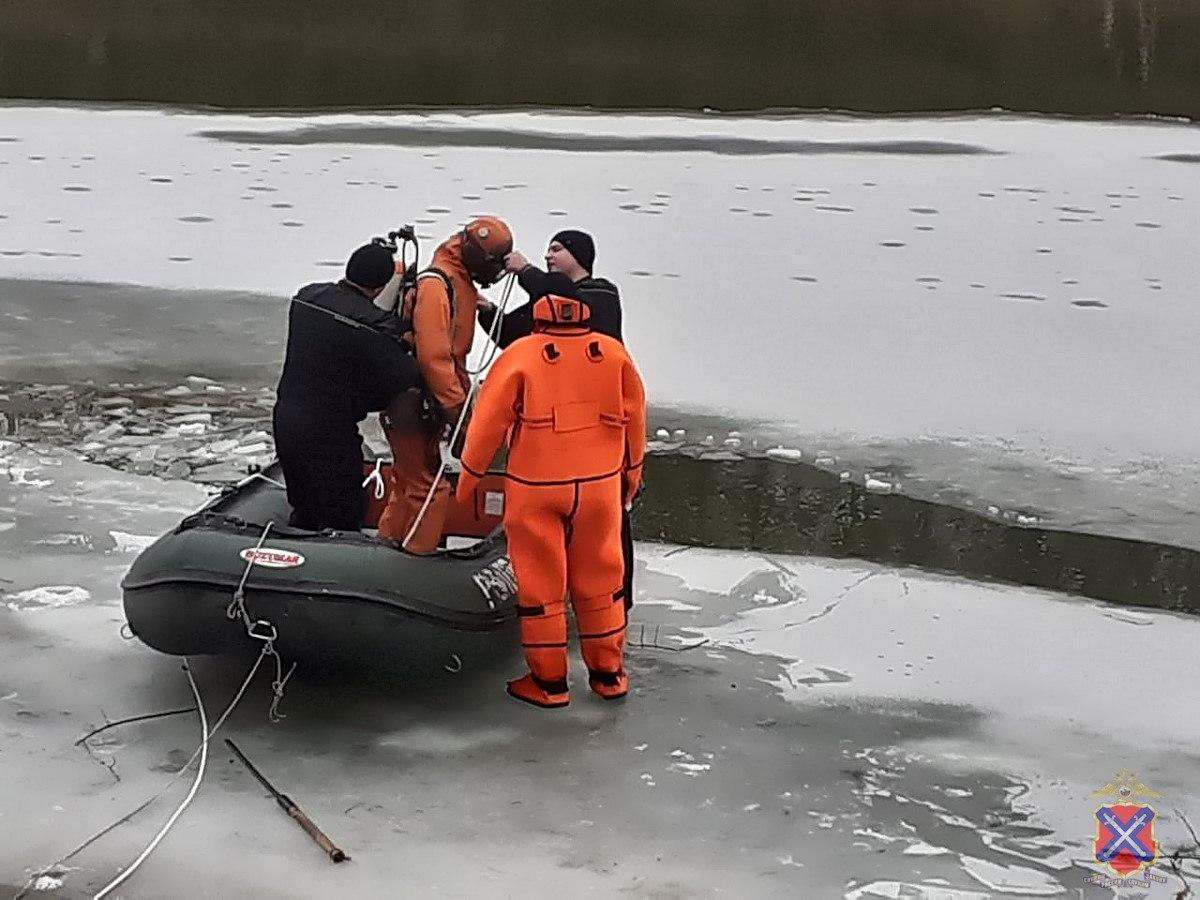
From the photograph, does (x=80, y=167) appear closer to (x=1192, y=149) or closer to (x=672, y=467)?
(x=672, y=467)

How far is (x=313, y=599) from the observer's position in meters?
4.74

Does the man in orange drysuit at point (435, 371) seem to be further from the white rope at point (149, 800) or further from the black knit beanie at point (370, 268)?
the white rope at point (149, 800)

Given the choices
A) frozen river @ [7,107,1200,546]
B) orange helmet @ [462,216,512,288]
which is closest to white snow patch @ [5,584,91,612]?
orange helmet @ [462,216,512,288]

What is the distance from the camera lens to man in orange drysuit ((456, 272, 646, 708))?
4871mm

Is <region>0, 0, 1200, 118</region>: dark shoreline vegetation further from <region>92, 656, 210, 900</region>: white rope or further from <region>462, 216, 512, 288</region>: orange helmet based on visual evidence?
<region>92, 656, 210, 900</region>: white rope

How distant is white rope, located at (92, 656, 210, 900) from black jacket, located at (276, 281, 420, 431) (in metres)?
0.90

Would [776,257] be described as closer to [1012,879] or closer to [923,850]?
[923,850]

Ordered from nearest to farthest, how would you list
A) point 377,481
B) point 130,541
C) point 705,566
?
point 377,481, point 130,541, point 705,566

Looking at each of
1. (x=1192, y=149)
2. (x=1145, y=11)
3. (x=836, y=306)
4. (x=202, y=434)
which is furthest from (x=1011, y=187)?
(x=1145, y=11)

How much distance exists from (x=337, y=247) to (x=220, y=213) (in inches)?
70.9

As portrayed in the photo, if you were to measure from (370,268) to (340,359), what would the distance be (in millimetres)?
300

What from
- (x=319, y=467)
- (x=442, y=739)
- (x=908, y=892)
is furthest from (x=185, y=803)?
(x=908, y=892)

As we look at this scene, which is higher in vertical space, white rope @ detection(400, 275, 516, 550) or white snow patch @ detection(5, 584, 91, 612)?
white rope @ detection(400, 275, 516, 550)

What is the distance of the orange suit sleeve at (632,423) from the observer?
4.98 metres
